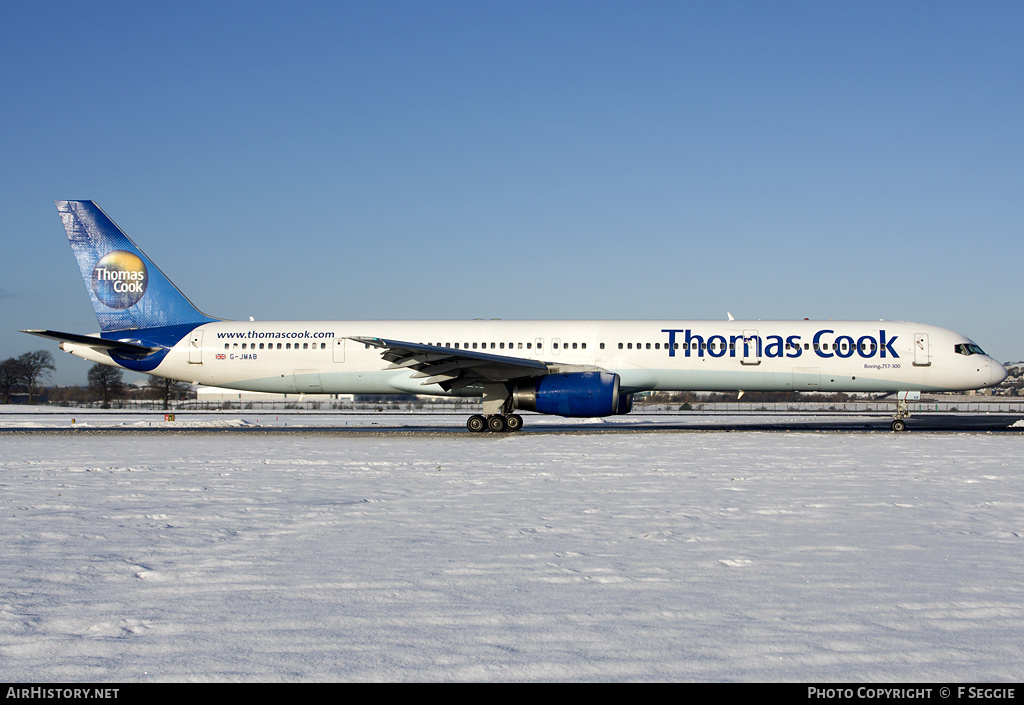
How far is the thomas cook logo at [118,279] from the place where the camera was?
21750mm

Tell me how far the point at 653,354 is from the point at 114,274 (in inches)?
639

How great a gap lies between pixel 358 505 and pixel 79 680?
479cm

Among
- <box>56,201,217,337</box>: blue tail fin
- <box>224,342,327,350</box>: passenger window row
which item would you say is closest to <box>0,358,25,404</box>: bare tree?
<box>56,201,217,337</box>: blue tail fin

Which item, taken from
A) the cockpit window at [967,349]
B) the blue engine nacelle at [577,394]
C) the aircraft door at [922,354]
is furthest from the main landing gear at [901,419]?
the blue engine nacelle at [577,394]

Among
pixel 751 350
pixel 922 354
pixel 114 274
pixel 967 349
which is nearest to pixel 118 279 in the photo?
pixel 114 274

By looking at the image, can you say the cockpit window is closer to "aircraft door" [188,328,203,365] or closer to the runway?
the runway

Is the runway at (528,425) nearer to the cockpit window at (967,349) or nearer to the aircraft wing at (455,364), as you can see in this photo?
the aircraft wing at (455,364)

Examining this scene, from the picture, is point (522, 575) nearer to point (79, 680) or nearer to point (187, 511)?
point (79, 680)

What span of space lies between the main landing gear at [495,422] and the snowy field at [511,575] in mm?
8423

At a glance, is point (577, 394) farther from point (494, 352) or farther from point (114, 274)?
point (114, 274)

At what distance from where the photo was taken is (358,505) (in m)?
8.07

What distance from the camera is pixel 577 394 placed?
18188 mm

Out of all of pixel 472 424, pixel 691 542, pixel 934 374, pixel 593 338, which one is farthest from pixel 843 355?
pixel 691 542

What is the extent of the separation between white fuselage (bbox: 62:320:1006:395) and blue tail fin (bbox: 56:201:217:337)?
4.19ft
